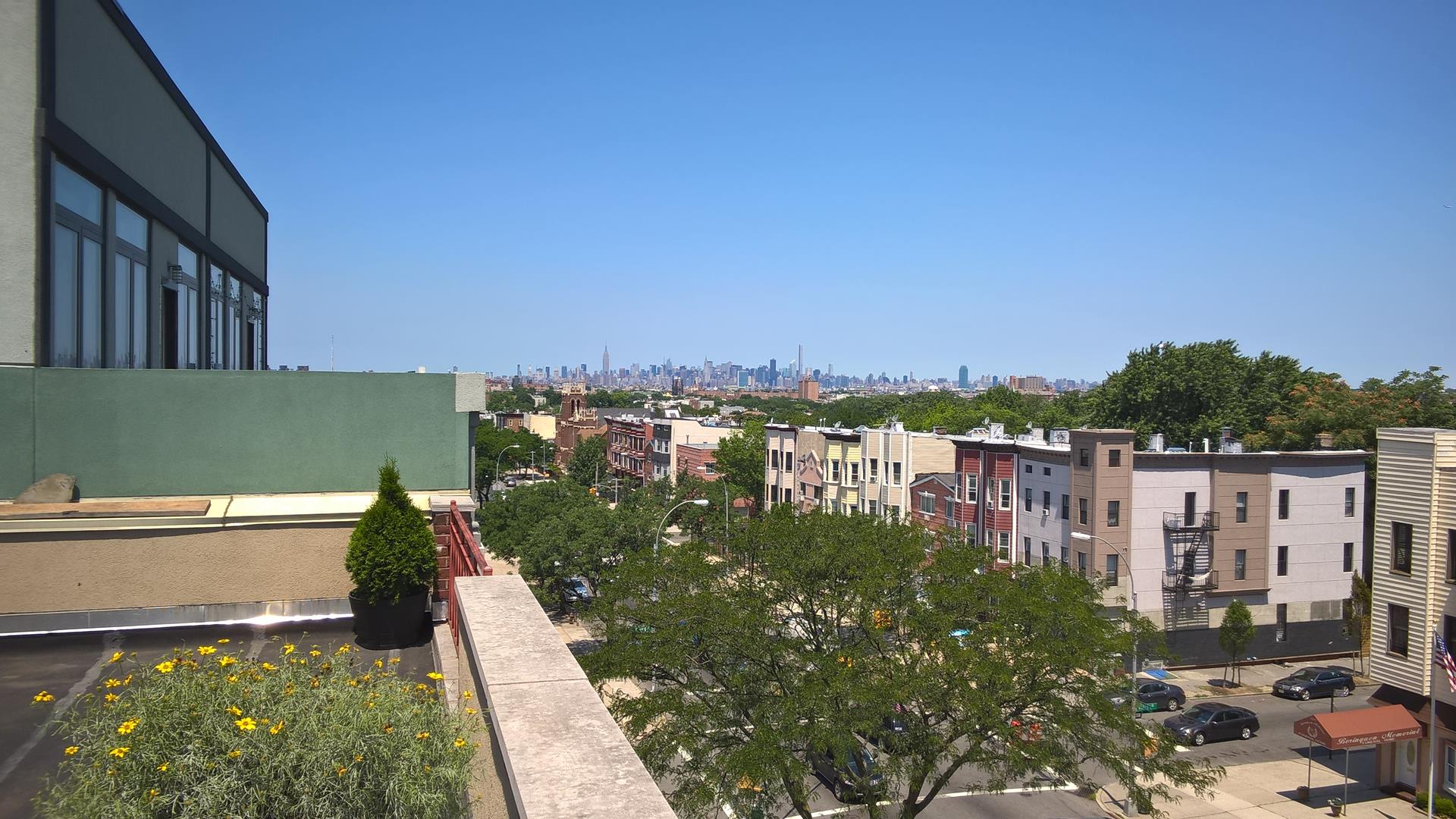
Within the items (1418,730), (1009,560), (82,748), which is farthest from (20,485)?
(1009,560)

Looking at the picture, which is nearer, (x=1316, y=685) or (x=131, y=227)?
(x=131, y=227)

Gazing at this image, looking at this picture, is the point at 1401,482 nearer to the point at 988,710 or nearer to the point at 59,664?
the point at 988,710

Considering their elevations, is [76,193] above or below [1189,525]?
above

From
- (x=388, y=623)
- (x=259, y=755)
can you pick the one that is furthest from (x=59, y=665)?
(x=259, y=755)

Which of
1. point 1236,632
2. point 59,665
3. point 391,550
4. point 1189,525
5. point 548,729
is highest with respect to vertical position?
point 548,729

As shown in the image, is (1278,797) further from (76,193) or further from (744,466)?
(744,466)

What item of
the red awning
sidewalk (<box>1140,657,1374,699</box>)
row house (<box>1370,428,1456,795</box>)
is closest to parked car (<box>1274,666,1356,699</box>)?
sidewalk (<box>1140,657,1374,699</box>)

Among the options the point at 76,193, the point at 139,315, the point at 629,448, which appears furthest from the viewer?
the point at 629,448

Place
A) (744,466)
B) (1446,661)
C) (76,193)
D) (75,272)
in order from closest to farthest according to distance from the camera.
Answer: (76,193) < (75,272) < (1446,661) < (744,466)

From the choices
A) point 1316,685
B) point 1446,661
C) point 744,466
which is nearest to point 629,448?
point 744,466
